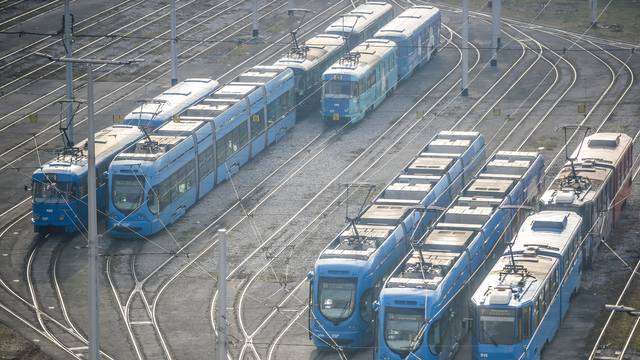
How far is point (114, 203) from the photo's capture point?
6819 cm

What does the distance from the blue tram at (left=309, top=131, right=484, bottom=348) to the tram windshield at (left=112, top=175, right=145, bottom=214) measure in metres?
11.1

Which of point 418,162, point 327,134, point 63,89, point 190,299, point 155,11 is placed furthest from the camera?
point 155,11

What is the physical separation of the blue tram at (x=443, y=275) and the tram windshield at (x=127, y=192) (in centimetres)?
1414

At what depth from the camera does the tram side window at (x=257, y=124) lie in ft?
256

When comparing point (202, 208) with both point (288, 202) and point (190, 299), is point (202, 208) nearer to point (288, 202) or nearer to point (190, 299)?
point (288, 202)

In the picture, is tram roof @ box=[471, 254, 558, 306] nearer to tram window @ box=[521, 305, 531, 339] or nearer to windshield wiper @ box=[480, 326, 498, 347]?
tram window @ box=[521, 305, 531, 339]

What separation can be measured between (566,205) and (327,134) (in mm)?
21080

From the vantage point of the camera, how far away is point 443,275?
177 ft

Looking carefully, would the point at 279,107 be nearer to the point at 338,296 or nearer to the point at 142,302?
the point at 142,302

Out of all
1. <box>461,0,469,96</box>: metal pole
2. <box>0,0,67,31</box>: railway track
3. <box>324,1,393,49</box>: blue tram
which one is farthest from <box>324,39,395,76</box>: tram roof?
<box>0,0,67,31</box>: railway track

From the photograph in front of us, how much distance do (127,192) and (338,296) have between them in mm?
15863

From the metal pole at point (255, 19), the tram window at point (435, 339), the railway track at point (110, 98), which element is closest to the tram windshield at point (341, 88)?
the railway track at point (110, 98)

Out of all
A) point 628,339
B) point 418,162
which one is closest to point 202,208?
point 418,162

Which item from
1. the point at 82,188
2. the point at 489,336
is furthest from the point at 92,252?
the point at 82,188
